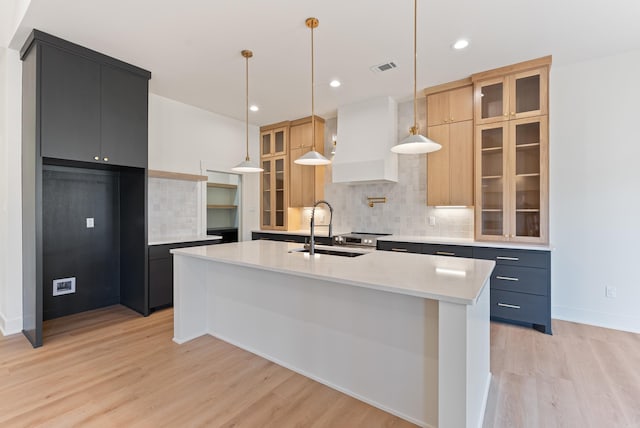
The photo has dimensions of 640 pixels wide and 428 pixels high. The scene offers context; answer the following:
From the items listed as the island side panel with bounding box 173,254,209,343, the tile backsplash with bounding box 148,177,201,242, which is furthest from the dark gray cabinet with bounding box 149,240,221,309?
the island side panel with bounding box 173,254,209,343

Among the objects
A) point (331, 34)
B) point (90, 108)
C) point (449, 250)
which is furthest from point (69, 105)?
point (449, 250)

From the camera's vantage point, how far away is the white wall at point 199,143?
13.8 ft

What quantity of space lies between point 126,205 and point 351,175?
9.59 feet

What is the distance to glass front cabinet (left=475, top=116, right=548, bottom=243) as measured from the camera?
326cm

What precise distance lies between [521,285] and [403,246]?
4.20 feet

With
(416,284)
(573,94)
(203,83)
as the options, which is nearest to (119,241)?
(203,83)

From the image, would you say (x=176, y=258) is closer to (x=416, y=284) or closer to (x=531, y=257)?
(x=416, y=284)

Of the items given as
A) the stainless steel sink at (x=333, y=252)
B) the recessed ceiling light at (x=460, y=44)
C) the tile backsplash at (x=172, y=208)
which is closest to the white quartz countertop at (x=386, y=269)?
the stainless steel sink at (x=333, y=252)

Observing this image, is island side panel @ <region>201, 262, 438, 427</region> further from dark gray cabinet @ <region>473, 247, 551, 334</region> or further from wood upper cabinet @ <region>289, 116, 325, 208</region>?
wood upper cabinet @ <region>289, 116, 325, 208</region>

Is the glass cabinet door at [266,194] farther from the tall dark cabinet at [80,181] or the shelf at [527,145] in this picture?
the shelf at [527,145]

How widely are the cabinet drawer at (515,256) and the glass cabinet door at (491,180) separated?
27 centimetres

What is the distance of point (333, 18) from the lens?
2518 millimetres

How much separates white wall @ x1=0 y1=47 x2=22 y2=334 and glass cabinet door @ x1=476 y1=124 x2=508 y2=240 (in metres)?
4.80

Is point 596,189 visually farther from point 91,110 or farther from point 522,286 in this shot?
point 91,110
